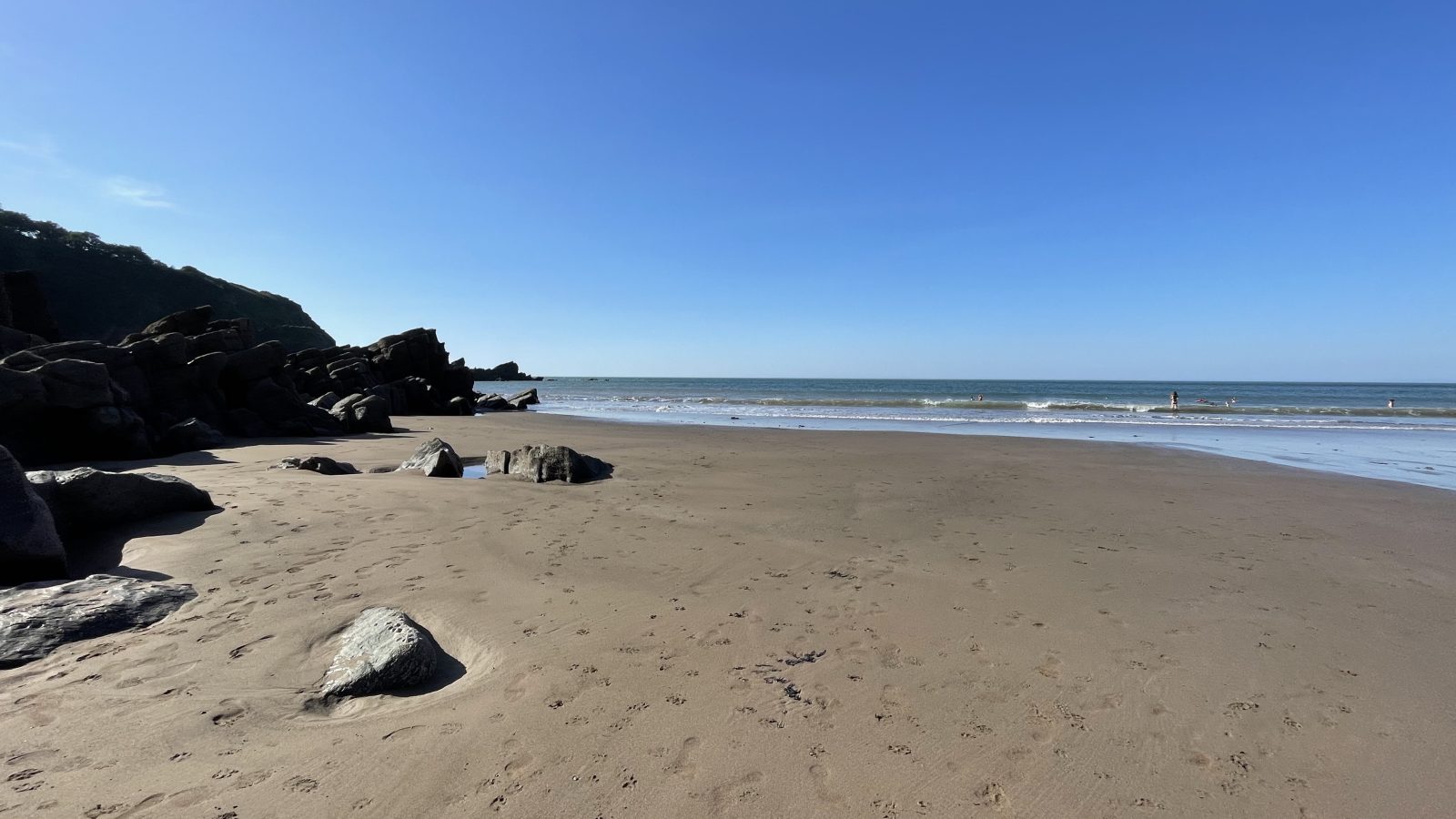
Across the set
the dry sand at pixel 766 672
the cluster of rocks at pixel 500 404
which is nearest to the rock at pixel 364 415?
the dry sand at pixel 766 672

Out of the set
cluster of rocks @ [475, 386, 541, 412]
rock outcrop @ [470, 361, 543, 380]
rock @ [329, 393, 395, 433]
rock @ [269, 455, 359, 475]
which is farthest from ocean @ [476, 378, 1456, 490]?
rock outcrop @ [470, 361, 543, 380]

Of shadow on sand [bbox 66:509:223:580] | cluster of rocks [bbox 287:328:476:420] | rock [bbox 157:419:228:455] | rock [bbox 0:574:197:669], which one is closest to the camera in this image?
rock [bbox 0:574:197:669]

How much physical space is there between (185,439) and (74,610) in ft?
38.8

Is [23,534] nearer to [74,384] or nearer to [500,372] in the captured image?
[74,384]

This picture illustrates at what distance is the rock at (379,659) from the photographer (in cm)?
338

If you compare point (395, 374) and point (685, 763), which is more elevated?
point (395, 374)

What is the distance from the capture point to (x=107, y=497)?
6168mm

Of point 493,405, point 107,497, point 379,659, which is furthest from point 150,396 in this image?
point 493,405

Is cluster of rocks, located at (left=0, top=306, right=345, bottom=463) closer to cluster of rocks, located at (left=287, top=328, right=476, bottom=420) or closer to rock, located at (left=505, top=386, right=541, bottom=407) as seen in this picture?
cluster of rocks, located at (left=287, top=328, right=476, bottom=420)

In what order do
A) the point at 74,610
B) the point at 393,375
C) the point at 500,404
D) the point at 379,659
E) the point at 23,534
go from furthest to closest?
the point at 500,404, the point at 393,375, the point at 23,534, the point at 74,610, the point at 379,659

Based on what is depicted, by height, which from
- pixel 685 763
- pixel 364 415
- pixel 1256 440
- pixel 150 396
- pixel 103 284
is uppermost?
pixel 103 284

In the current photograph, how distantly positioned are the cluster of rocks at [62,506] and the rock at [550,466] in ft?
14.0

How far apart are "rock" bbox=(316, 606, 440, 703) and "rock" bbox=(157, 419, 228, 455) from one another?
12925 mm

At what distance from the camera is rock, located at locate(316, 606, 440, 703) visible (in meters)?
3.38
